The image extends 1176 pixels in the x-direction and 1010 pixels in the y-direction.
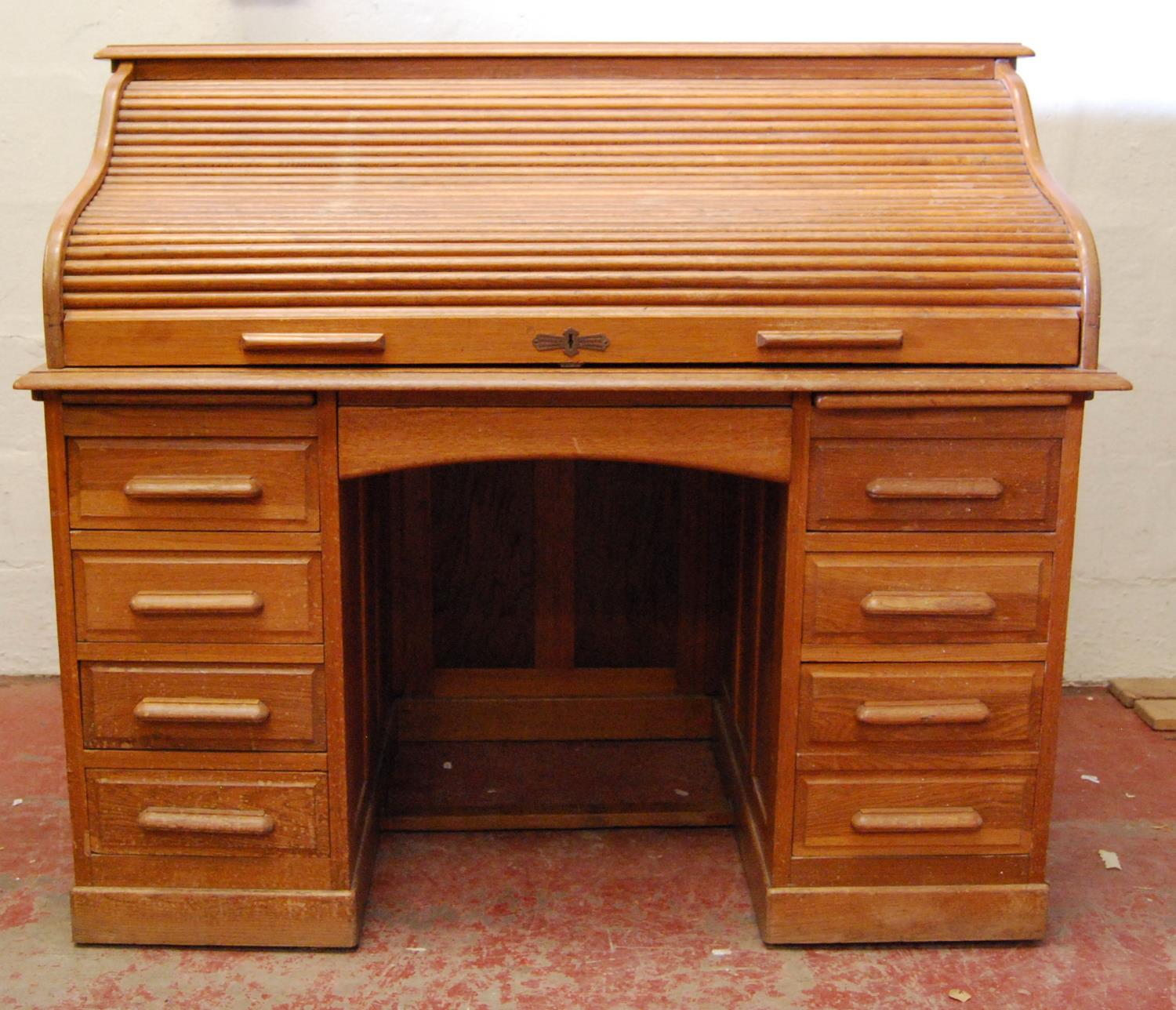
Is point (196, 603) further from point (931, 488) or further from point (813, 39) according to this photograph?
point (813, 39)

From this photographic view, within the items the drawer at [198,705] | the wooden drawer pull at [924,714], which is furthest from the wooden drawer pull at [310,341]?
the wooden drawer pull at [924,714]

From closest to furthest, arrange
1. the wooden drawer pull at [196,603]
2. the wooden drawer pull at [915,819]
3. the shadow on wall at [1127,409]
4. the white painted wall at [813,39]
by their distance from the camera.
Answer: the wooden drawer pull at [196,603], the wooden drawer pull at [915,819], the white painted wall at [813,39], the shadow on wall at [1127,409]

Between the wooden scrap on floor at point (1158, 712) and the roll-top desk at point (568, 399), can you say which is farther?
the wooden scrap on floor at point (1158, 712)

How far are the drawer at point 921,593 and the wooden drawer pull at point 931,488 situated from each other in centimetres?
11

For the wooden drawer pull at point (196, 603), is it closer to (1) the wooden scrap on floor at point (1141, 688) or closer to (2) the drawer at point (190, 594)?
(2) the drawer at point (190, 594)

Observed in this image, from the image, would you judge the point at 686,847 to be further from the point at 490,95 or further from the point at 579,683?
the point at 490,95

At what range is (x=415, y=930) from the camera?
2.37 m

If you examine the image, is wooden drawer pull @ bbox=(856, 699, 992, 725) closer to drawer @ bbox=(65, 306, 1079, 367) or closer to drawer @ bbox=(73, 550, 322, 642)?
drawer @ bbox=(65, 306, 1079, 367)

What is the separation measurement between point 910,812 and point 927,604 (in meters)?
0.40

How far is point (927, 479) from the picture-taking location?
84.4 inches

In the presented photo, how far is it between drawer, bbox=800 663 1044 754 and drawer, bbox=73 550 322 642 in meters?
0.92

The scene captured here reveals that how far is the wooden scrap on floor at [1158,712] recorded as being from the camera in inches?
128

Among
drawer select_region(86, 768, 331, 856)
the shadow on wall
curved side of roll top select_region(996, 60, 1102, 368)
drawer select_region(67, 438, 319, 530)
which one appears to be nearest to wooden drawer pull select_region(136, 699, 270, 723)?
drawer select_region(86, 768, 331, 856)

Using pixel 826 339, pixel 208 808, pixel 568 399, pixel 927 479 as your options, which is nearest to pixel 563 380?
pixel 568 399
